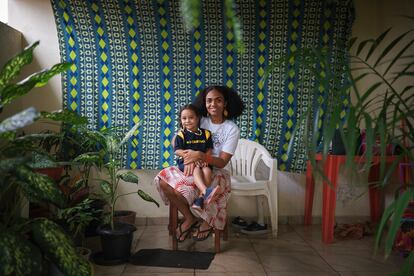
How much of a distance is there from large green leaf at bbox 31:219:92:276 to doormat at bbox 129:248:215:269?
0.76m

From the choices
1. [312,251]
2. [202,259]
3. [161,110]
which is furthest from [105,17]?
[312,251]

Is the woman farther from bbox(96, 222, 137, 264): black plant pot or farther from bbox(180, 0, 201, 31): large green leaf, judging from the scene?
bbox(180, 0, 201, 31): large green leaf

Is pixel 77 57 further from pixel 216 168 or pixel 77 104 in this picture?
pixel 216 168

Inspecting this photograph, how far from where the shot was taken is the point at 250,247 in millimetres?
2318

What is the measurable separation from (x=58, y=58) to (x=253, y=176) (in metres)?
1.86

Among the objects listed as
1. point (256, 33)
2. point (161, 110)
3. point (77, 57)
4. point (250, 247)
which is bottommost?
point (250, 247)

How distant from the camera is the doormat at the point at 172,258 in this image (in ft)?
6.44

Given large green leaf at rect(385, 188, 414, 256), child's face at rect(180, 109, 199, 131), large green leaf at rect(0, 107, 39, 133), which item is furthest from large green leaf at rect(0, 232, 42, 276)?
child's face at rect(180, 109, 199, 131)

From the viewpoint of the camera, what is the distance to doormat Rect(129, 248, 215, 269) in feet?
6.44

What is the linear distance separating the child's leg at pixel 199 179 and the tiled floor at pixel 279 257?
441 mm

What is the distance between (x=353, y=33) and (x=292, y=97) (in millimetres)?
769

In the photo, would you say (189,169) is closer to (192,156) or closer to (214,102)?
(192,156)

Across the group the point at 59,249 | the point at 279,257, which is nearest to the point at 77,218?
the point at 59,249

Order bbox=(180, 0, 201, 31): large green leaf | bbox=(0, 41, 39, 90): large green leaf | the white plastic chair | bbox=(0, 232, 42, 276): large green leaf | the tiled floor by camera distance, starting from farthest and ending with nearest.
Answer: the white plastic chair < the tiled floor < bbox=(0, 41, 39, 90): large green leaf < bbox=(0, 232, 42, 276): large green leaf < bbox=(180, 0, 201, 31): large green leaf
